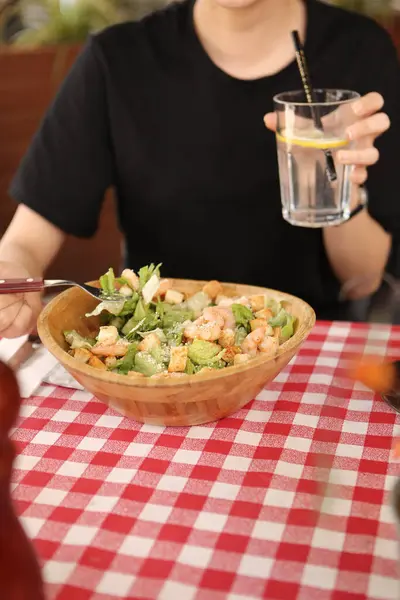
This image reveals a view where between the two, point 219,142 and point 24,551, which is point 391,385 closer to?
point 24,551

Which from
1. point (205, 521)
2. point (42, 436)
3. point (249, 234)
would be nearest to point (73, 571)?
point (205, 521)

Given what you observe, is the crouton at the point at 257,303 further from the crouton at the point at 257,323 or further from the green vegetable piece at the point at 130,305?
the green vegetable piece at the point at 130,305

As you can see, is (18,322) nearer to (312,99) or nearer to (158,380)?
(158,380)

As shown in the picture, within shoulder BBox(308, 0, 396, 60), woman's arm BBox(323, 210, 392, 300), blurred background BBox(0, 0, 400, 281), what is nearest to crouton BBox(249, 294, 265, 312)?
woman's arm BBox(323, 210, 392, 300)

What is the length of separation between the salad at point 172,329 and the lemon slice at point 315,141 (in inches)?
12.2

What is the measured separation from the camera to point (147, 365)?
1075mm

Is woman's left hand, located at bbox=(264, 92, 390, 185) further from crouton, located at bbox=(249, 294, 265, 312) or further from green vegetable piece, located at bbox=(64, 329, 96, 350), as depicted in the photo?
green vegetable piece, located at bbox=(64, 329, 96, 350)

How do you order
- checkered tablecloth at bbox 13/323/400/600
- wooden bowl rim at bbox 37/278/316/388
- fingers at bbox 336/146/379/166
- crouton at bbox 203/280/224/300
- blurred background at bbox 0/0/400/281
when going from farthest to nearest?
blurred background at bbox 0/0/400/281
fingers at bbox 336/146/379/166
crouton at bbox 203/280/224/300
wooden bowl rim at bbox 37/278/316/388
checkered tablecloth at bbox 13/323/400/600

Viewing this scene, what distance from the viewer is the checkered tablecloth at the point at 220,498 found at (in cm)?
80

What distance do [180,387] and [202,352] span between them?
0.11 metres

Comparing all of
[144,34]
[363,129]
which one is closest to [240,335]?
[363,129]

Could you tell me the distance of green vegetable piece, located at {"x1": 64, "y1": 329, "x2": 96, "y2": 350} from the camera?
1.13 meters

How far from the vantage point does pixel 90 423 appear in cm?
112

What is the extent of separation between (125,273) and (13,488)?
1.40 feet
